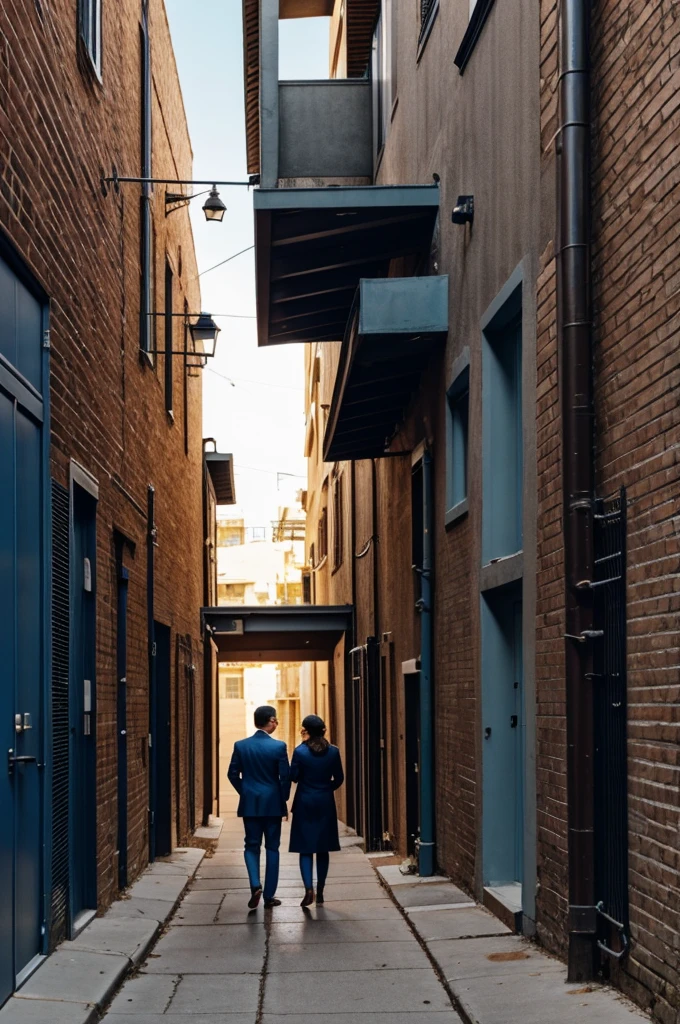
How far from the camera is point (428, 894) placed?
1096 cm

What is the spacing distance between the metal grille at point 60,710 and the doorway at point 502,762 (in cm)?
299

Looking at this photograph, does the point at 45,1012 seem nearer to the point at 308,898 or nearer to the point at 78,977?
the point at 78,977

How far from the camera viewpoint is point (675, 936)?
18.1 ft

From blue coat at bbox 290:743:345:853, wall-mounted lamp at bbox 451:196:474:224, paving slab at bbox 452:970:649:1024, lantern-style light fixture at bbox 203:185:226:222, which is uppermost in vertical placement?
lantern-style light fixture at bbox 203:185:226:222

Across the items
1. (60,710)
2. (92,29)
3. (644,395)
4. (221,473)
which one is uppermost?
(92,29)

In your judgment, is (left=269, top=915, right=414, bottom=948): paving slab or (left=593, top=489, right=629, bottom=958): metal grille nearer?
(left=593, top=489, right=629, bottom=958): metal grille

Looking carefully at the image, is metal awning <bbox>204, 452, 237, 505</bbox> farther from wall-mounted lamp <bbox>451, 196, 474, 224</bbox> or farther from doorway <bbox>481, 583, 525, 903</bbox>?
doorway <bbox>481, 583, 525, 903</bbox>

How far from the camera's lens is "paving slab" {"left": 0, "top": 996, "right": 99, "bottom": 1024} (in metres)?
6.10

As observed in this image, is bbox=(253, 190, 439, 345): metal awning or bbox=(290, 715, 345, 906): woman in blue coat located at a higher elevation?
A: bbox=(253, 190, 439, 345): metal awning

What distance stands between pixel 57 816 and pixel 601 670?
137 inches

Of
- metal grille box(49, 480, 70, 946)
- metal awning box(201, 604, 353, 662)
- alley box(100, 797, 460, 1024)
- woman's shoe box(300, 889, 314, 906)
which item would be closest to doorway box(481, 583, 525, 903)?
alley box(100, 797, 460, 1024)

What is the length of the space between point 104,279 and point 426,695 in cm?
479

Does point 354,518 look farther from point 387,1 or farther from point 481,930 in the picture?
point 481,930

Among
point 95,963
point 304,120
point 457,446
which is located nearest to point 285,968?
point 95,963
